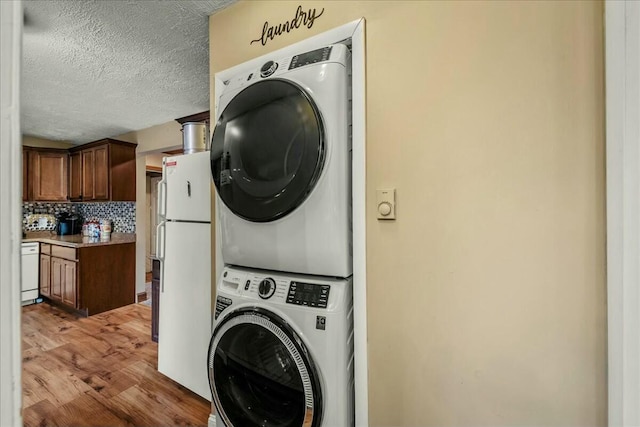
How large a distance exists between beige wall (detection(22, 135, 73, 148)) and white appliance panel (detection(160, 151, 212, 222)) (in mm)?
3644

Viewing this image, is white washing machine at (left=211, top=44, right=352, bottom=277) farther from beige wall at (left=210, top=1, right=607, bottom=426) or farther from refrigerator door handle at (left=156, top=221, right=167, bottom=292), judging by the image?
refrigerator door handle at (left=156, top=221, right=167, bottom=292)

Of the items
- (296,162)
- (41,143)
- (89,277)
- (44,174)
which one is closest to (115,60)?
(296,162)

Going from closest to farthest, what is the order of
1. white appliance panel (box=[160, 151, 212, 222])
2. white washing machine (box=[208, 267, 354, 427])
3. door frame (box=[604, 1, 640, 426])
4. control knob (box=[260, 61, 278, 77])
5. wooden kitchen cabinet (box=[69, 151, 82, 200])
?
door frame (box=[604, 1, 640, 426]) → white washing machine (box=[208, 267, 354, 427]) → control knob (box=[260, 61, 278, 77]) → white appliance panel (box=[160, 151, 212, 222]) → wooden kitchen cabinet (box=[69, 151, 82, 200])

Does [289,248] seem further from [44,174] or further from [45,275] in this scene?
[44,174]

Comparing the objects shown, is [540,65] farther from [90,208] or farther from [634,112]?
[90,208]

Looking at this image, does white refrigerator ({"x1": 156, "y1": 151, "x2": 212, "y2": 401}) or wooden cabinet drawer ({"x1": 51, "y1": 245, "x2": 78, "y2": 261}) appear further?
wooden cabinet drawer ({"x1": 51, "y1": 245, "x2": 78, "y2": 261})

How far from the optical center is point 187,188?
73.3 inches

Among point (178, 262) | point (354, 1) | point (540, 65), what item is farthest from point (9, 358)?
point (178, 262)

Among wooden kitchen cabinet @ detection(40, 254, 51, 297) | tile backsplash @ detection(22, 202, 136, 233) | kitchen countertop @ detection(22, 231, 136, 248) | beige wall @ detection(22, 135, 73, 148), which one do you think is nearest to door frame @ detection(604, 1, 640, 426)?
kitchen countertop @ detection(22, 231, 136, 248)

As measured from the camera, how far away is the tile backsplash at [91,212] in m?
4.15

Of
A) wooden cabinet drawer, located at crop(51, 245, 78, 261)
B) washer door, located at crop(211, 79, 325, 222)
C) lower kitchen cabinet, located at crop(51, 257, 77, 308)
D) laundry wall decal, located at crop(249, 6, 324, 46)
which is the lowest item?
lower kitchen cabinet, located at crop(51, 257, 77, 308)

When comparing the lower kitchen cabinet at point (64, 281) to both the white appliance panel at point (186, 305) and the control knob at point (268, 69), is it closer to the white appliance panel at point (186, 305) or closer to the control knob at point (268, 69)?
the white appliance panel at point (186, 305)

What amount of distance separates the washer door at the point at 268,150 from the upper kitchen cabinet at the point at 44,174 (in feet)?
14.8

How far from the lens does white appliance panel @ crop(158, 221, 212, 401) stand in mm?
1768
